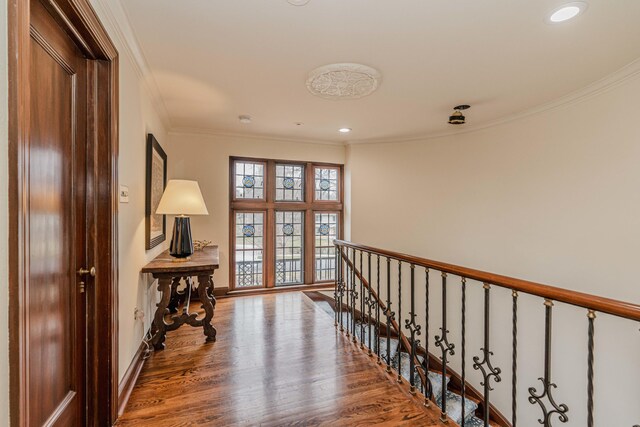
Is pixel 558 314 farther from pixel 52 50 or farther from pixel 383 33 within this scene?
pixel 52 50

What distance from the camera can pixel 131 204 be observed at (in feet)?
6.93

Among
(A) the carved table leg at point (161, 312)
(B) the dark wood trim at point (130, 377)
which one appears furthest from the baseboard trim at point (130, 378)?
(A) the carved table leg at point (161, 312)

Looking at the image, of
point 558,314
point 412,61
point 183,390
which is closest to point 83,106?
point 183,390

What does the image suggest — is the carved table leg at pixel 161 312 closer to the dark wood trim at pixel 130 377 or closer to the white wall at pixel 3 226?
the dark wood trim at pixel 130 377

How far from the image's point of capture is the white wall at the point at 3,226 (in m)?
0.79

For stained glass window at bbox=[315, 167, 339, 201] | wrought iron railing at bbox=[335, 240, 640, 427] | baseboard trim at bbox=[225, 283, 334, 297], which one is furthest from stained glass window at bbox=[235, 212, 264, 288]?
wrought iron railing at bbox=[335, 240, 640, 427]

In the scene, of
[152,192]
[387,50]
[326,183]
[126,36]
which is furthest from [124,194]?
[326,183]

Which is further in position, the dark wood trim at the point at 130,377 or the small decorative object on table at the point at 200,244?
the small decorative object on table at the point at 200,244

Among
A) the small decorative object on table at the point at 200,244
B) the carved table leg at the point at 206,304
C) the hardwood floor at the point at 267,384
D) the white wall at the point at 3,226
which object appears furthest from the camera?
the small decorative object on table at the point at 200,244

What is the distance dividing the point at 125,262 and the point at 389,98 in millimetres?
2659

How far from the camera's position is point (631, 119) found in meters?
2.45

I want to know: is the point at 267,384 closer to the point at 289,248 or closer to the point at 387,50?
the point at 387,50

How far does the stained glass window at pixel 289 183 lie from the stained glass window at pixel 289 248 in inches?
10.1

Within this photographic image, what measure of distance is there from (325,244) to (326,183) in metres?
→ 1.01
